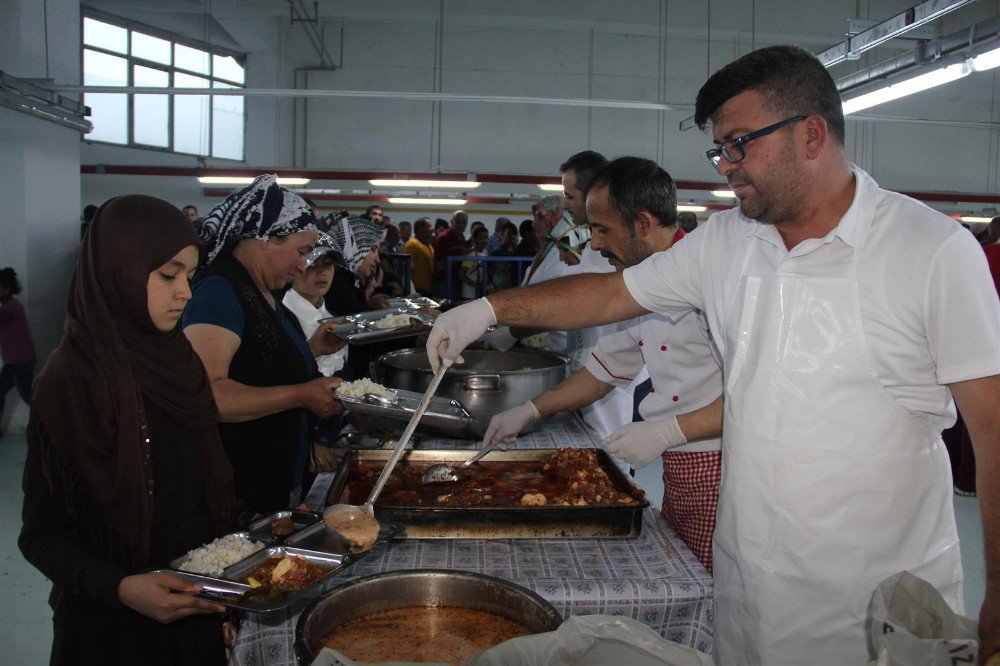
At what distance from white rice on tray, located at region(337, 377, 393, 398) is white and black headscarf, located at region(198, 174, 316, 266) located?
455 millimetres

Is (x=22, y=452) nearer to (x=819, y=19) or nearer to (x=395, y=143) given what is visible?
(x=395, y=143)

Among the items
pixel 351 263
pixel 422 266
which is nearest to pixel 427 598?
pixel 351 263

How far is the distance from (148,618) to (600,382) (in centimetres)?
147

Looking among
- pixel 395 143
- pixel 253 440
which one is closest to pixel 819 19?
pixel 395 143

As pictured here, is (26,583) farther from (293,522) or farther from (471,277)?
(471,277)

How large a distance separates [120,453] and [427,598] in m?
0.63

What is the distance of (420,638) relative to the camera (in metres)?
1.24

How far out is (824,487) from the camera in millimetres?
1368

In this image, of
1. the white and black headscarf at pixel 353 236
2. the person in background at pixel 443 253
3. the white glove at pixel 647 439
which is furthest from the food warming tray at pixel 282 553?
the person in background at pixel 443 253

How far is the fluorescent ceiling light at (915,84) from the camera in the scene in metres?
3.93

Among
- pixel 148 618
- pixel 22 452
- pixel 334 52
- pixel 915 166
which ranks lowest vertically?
pixel 22 452

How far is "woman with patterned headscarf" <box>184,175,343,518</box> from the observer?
6.20 feet

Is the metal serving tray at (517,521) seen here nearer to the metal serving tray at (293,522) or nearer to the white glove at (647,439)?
the metal serving tray at (293,522)

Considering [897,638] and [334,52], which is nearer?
[897,638]
